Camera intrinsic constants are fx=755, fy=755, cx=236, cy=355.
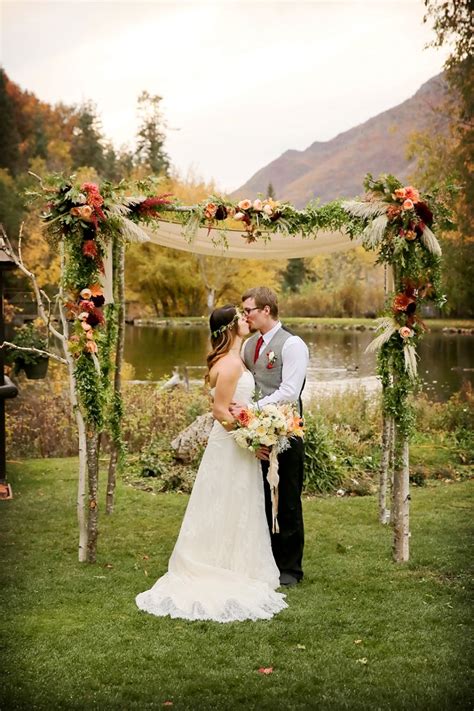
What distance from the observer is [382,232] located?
588 centimetres

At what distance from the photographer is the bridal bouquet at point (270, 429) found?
5.28 m

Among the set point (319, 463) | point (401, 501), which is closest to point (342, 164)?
point (319, 463)

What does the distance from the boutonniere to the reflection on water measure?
11883 millimetres

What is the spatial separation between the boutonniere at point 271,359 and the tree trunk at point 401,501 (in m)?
1.28

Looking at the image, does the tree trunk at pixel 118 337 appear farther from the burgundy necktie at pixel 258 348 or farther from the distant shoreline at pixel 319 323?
the distant shoreline at pixel 319 323

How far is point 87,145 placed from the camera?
1686 inches

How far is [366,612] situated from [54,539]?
10.4 feet

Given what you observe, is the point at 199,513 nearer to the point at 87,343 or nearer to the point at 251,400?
the point at 251,400

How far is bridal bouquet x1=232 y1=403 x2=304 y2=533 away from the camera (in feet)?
17.3

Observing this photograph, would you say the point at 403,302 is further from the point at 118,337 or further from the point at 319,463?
the point at 319,463

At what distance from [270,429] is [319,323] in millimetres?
30065

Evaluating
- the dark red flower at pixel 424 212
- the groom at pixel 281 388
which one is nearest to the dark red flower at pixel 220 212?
the groom at pixel 281 388

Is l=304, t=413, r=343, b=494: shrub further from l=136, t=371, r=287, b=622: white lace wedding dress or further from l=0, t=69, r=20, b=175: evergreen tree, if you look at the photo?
l=0, t=69, r=20, b=175: evergreen tree

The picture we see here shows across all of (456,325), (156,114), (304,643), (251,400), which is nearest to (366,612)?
(304,643)
